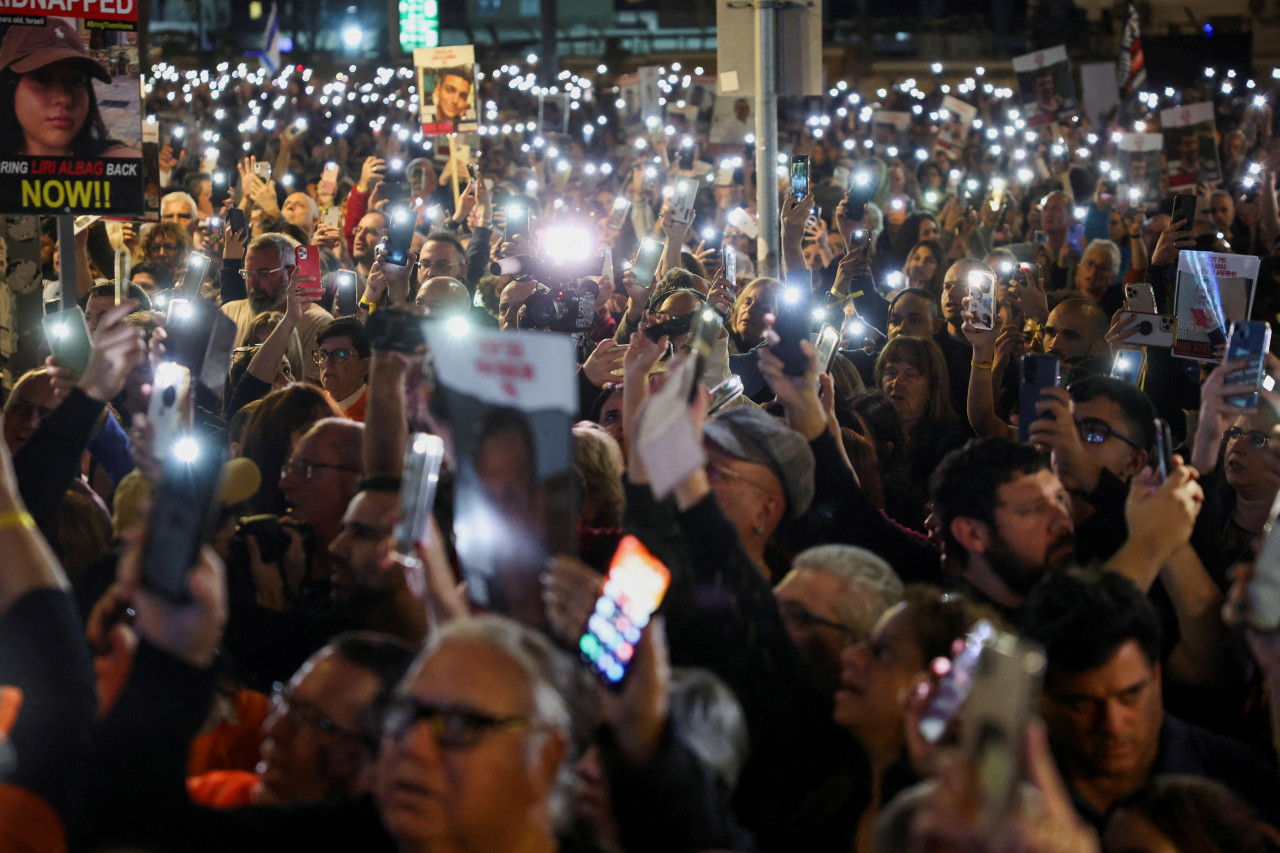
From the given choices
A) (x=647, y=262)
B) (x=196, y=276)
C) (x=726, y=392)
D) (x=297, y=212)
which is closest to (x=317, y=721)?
(x=726, y=392)

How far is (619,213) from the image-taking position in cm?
1159

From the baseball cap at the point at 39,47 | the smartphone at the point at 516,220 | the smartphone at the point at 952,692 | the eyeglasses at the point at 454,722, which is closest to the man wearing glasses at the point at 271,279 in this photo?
the baseball cap at the point at 39,47

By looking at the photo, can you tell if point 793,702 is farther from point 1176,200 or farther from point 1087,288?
point 1087,288

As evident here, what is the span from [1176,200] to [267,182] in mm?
7027

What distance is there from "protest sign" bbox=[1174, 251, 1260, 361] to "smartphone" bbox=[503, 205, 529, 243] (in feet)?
16.4

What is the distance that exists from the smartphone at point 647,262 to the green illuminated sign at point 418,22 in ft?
62.4

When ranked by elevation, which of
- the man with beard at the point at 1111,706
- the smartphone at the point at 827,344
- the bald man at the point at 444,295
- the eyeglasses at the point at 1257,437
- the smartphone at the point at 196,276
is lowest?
the man with beard at the point at 1111,706

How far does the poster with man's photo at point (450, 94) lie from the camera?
450 inches

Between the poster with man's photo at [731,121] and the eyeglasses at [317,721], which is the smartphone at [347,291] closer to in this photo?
the eyeglasses at [317,721]

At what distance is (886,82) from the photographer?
33.2m

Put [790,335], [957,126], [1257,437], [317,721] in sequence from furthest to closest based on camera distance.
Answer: [957,126], [1257,437], [790,335], [317,721]

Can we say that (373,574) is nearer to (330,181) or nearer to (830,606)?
(830,606)

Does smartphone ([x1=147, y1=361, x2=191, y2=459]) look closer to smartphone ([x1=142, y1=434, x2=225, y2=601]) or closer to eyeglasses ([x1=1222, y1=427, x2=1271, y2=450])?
smartphone ([x1=142, y1=434, x2=225, y2=601])

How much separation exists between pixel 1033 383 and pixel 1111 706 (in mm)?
1442
